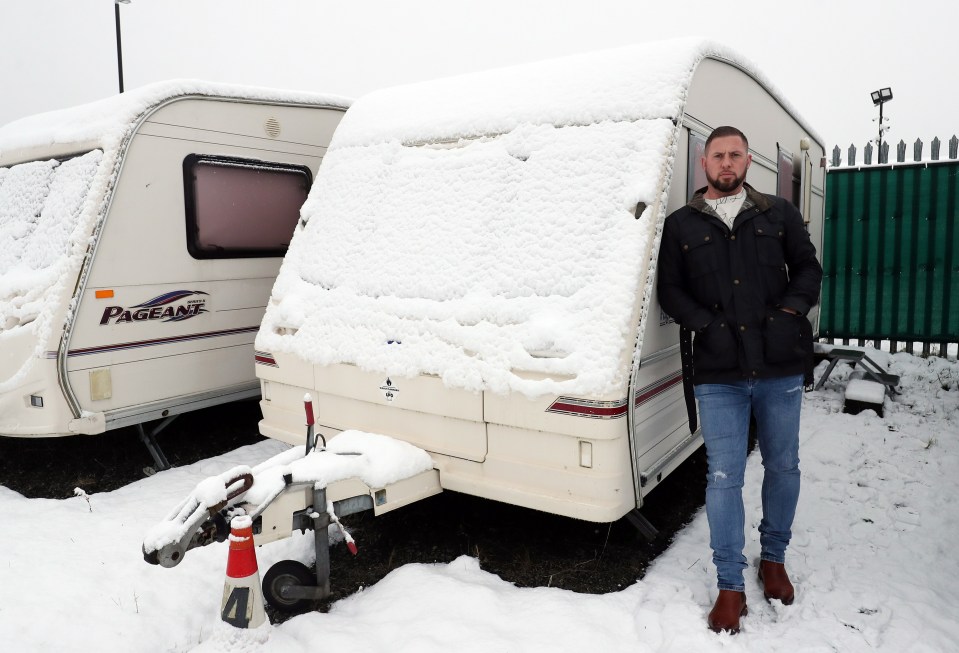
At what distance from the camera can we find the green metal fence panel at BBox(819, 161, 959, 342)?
26.8ft

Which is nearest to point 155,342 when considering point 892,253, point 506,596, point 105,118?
point 105,118

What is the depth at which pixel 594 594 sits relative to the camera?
325cm

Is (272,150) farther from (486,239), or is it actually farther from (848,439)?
(848,439)

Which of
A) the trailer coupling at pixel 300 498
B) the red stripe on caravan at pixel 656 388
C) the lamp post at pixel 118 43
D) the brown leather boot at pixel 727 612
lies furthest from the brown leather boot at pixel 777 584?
the lamp post at pixel 118 43

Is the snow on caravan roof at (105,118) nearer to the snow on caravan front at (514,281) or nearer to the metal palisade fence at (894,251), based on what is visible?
the snow on caravan front at (514,281)

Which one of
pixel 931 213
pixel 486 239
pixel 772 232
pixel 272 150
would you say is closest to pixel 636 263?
pixel 772 232

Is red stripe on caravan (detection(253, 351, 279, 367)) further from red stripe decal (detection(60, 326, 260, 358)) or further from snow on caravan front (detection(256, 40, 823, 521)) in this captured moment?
red stripe decal (detection(60, 326, 260, 358))

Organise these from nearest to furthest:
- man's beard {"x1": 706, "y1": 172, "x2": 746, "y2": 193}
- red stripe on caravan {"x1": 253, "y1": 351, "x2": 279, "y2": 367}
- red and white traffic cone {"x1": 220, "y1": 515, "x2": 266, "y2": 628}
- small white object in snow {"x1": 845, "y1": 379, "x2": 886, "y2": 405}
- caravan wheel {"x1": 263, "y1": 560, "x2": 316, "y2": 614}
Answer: red and white traffic cone {"x1": 220, "y1": 515, "x2": 266, "y2": 628}
man's beard {"x1": 706, "y1": 172, "x2": 746, "y2": 193}
caravan wheel {"x1": 263, "y1": 560, "x2": 316, "y2": 614}
red stripe on caravan {"x1": 253, "y1": 351, "x2": 279, "y2": 367}
small white object in snow {"x1": 845, "y1": 379, "x2": 886, "y2": 405}

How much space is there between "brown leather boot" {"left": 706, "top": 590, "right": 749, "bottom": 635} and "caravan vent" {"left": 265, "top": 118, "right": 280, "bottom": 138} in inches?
179

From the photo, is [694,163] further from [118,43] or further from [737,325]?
[118,43]

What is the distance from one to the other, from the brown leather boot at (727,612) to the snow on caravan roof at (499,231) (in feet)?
3.19

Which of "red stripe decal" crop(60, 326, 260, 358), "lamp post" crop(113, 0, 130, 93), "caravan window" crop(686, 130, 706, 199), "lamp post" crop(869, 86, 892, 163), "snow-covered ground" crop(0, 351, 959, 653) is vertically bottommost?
"snow-covered ground" crop(0, 351, 959, 653)

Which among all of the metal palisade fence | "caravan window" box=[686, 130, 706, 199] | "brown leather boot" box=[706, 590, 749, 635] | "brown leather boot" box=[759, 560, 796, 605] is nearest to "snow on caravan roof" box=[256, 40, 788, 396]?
"caravan window" box=[686, 130, 706, 199]

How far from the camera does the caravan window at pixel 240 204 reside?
508cm
